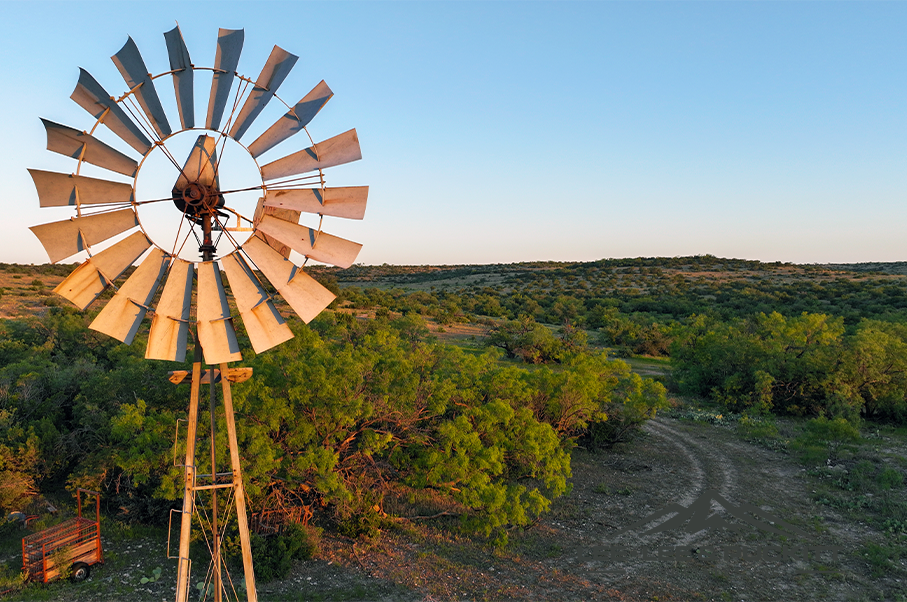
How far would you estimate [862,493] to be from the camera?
15.4 meters

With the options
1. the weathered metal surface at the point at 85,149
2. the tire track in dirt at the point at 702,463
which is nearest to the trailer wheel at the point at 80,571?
the weathered metal surface at the point at 85,149

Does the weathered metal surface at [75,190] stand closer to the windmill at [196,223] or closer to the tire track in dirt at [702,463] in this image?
the windmill at [196,223]

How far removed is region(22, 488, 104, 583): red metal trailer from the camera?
1012cm

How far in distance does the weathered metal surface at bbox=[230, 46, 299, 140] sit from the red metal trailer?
9534 millimetres

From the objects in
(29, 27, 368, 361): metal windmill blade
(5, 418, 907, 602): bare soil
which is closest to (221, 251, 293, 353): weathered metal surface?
(29, 27, 368, 361): metal windmill blade

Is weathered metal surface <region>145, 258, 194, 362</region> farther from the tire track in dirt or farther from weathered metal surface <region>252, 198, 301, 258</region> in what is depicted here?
the tire track in dirt

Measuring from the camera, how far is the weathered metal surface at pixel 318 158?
5.05m

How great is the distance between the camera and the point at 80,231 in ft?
15.1

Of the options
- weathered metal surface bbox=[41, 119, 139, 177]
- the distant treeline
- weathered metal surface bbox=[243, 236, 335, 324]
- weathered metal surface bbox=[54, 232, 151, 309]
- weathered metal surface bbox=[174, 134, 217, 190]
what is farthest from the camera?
the distant treeline

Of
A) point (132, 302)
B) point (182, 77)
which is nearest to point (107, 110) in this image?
point (182, 77)

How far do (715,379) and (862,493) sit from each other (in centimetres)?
1309

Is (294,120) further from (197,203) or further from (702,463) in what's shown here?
(702,463)

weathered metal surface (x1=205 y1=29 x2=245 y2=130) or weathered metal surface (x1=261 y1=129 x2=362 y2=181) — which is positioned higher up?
weathered metal surface (x1=205 y1=29 x2=245 y2=130)

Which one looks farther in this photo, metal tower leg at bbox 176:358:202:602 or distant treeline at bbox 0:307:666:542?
distant treeline at bbox 0:307:666:542
